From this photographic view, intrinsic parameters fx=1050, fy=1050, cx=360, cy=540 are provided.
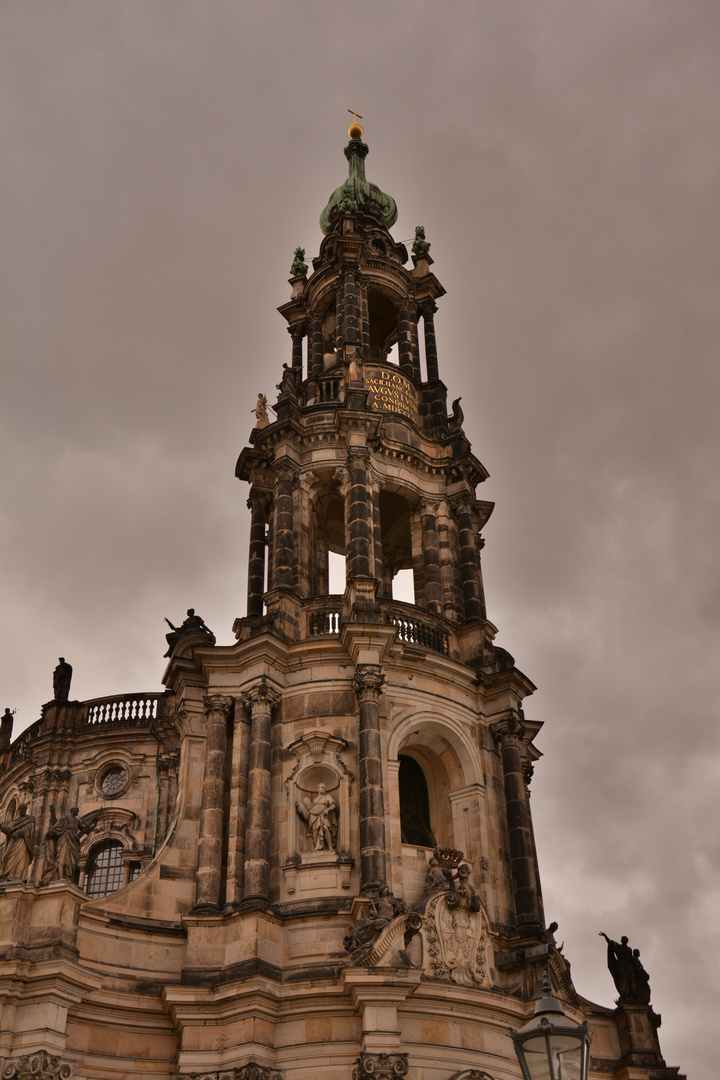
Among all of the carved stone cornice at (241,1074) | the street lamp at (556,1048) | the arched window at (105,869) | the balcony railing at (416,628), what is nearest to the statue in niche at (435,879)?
the carved stone cornice at (241,1074)

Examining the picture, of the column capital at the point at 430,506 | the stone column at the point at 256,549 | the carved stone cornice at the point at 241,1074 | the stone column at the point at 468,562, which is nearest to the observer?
the carved stone cornice at the point at 241,1074

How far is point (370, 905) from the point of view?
81.3 ft

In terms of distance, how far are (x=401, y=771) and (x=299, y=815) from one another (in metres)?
4.91

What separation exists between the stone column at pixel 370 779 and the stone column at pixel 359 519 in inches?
151

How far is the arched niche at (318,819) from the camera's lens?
86.6 ft

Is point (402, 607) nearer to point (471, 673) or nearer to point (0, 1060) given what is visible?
point (471, 673)

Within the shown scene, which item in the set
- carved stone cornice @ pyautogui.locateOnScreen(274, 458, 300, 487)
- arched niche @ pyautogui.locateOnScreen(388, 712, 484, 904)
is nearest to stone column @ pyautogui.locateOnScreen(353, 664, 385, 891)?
arched niche @ pyautogui.locateOnScreen(388, 712, 484, 904)

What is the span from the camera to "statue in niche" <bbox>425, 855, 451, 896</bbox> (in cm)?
2624

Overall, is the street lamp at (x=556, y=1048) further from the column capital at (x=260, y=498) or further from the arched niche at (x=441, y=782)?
the column capital at (x=260, y=498)

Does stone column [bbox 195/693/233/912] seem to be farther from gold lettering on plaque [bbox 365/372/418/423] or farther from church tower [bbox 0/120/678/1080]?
gold lettering on plaque [bbox 365/372/418/423]

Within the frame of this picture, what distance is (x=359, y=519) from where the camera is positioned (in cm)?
3228

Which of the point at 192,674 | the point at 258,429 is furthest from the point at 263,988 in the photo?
the point at 258,429

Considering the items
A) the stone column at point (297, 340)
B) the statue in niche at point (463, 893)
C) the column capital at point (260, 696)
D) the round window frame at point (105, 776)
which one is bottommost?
the statue in niche at point (463, 893)

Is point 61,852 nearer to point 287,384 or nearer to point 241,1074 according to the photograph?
point 241,1074
